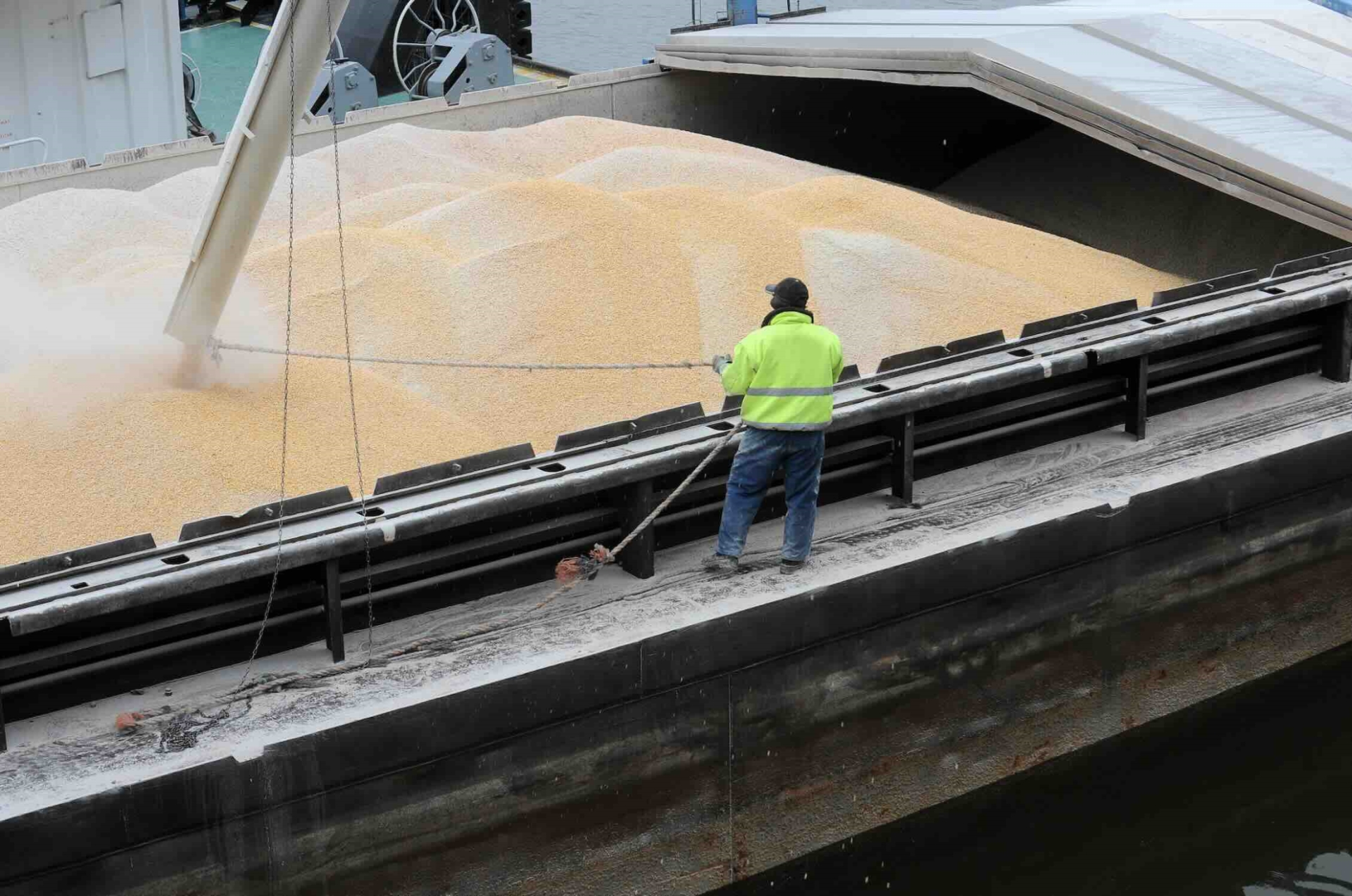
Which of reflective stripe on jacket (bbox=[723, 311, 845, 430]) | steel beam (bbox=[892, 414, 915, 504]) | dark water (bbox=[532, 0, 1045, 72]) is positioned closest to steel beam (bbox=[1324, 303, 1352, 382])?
steel beam (bbox=[892, 414, 915, 504])

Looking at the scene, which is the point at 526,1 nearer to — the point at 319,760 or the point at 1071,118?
the point at 1071,118

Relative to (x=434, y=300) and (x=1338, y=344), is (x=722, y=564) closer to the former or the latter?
(x=434, y=300)

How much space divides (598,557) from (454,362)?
1294mm

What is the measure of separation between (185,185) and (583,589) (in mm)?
4510

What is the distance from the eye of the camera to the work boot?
16.7ft

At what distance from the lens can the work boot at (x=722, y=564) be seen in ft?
16.7

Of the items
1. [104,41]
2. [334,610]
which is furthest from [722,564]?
[104,41]

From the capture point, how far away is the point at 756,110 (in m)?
11.1

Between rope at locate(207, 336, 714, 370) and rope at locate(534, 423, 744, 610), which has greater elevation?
rope at locate(207, 336, 714, 370)

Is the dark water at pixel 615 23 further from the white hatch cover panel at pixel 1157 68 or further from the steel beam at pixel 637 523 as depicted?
the steel beam at pixel 637 523

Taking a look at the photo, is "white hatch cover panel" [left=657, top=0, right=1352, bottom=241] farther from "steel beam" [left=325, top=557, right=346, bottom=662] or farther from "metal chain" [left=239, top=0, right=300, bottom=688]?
"steel beam" [left=325, top=557, right=346, bottom=662]

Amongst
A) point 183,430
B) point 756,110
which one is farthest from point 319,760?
point 756,110

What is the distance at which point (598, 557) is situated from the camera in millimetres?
4996

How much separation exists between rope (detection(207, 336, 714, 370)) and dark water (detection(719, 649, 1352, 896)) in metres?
1.91
